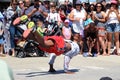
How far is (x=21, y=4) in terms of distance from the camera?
12844mm

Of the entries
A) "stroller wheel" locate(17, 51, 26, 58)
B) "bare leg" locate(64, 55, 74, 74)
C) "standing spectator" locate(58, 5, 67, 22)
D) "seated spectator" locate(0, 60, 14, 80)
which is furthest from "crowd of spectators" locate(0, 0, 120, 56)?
"seated spectator" locate(0, 60, 14, 80)

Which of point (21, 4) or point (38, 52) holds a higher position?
point (21, 4)

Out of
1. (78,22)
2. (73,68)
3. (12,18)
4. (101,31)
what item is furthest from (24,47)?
(101,31)

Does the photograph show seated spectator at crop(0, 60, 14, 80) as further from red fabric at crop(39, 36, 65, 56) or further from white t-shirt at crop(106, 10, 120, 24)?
white t-shirt at crop(106, 10, 120, 24)

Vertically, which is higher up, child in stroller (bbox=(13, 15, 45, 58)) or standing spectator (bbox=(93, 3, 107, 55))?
standing spectator (bbox=(93, 3, 107, 55))

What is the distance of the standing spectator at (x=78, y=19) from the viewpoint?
41.5 ft

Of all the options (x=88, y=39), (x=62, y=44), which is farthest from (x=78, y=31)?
(x=62, y=44)

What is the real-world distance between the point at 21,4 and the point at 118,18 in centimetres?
335

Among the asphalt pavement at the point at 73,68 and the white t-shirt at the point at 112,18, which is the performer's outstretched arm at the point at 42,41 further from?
the white t-shirt at the point at 112,18

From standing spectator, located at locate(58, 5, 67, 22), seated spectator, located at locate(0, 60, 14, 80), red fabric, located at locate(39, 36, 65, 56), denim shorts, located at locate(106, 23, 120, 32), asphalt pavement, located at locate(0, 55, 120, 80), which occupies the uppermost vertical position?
standing spectator, located at locate(58, 5, 67, 22)

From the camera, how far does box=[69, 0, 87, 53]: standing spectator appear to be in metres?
12.6

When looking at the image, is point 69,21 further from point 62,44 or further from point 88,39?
point 62,44

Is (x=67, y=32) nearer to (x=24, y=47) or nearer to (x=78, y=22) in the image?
(x=78, y=22)

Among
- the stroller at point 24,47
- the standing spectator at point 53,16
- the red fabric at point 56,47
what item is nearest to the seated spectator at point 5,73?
the red fabric at point 56,47
